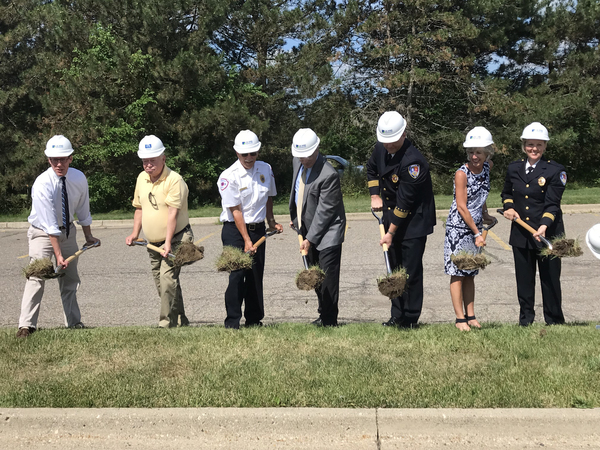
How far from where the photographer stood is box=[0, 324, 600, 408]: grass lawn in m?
4.26

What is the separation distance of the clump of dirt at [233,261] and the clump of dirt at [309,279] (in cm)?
53

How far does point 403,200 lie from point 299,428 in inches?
90.8

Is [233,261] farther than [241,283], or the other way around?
[241,283]

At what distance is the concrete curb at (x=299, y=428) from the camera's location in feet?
12.8

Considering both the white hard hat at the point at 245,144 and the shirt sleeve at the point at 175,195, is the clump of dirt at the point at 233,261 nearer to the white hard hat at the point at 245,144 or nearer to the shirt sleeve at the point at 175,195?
the shirt sleeve at the point at 175,195

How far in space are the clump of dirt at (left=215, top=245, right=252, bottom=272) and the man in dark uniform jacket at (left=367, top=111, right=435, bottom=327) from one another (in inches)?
49.4

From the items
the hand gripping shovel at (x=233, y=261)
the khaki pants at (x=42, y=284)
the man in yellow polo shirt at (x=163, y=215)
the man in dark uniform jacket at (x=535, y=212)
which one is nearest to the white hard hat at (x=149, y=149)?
the man in yellow polo shirt at (x=163, y=215)

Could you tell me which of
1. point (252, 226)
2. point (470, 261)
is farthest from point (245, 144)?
point (470, 261)

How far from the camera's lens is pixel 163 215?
242 inches

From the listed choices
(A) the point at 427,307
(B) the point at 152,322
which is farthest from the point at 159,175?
(A) the point at 427,307

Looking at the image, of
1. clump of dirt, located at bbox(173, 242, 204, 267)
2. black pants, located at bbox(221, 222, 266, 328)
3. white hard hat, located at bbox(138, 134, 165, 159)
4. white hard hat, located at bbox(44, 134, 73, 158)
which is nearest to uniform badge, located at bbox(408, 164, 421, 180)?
black pants, located at bbox(221, 222, 266, 328)

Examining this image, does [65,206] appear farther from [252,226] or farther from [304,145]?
[304,145]

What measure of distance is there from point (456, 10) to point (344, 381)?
22428mm

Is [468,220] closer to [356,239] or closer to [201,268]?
[201,268]
